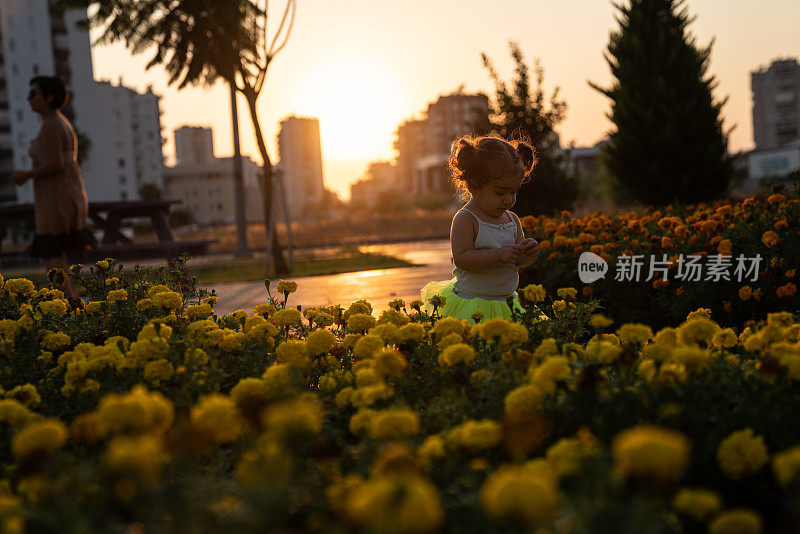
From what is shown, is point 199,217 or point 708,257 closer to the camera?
point 708,257

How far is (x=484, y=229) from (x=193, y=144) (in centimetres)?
18767

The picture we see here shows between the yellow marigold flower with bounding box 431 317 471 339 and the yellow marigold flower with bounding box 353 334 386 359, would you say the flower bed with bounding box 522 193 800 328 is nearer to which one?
the yellow marigold flower with bounding box 431 317 471 339

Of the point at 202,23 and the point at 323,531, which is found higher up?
the point at 202,23

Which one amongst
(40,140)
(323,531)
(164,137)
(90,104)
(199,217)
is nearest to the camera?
(323,531)

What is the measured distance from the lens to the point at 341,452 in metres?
1.74

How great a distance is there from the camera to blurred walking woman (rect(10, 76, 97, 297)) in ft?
21.1

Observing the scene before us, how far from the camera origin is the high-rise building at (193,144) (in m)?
181

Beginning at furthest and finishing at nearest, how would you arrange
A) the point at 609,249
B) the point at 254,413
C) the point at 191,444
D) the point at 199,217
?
the point at 199,217 < the point at 609,249 < the point at 254,413 < the point at 191,444

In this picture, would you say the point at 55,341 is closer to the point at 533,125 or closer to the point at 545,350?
the point at 545,350

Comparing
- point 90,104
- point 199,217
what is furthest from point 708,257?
point 199,217

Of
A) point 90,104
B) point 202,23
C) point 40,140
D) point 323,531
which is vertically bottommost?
point 323,531

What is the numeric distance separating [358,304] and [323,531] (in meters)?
1.64

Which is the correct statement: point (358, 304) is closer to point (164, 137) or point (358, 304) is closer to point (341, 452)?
point (341, 452)

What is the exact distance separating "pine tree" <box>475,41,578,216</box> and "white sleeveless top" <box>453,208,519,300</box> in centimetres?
983
